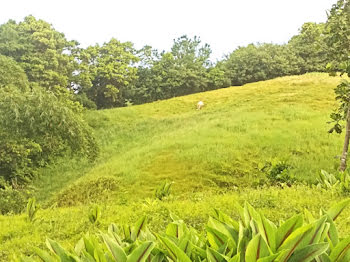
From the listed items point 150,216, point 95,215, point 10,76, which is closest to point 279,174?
point 150,216

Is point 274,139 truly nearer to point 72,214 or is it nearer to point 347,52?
point 347,52

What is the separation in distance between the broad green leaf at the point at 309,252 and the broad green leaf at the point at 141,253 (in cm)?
66

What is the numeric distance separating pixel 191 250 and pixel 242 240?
27 cm

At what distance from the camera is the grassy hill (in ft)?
18.4

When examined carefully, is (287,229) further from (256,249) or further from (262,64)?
(262,64)

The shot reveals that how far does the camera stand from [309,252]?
1567 millimetres

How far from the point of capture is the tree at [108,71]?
39812mm

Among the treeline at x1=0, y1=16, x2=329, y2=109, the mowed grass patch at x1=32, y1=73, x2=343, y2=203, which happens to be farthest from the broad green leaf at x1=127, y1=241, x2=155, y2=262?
the treeline at x1=0, y1=16, x2=329, y2=109

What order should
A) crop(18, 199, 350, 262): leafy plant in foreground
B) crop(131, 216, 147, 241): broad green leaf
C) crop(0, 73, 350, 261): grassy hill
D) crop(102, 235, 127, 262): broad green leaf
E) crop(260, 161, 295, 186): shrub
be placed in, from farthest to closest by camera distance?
1. crop(260, 161, 295, 186): shrub
2. crop(0, 73, 350, 261): grassy hill
3. crop(131, 216, 147, 241): broad green leaf
4. crop(102, 235, 127, 262): broad green leaf
5. crop(18, 199, 350, 262): leafy plant in foreground

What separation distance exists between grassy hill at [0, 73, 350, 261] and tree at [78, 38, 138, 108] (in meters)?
14.2

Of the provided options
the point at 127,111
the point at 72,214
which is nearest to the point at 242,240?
the point at 72,214

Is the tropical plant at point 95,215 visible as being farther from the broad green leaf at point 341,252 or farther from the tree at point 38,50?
the tree at point 38,50

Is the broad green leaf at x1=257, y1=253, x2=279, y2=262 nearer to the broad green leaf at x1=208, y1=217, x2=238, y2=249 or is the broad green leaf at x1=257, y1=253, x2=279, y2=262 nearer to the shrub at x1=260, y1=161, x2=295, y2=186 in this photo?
the broad green leaf at x1=208, y1=217, x2=238, y2=249

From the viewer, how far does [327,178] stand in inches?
267
